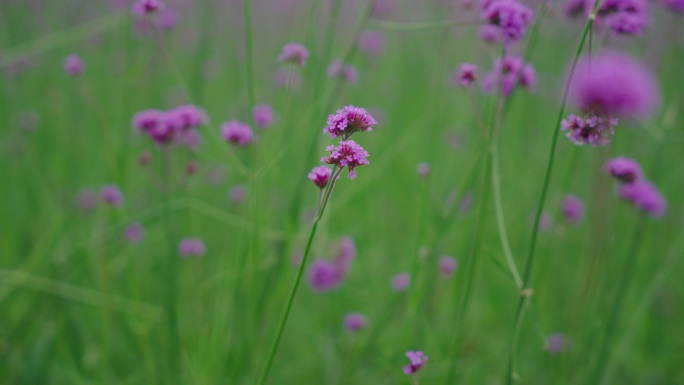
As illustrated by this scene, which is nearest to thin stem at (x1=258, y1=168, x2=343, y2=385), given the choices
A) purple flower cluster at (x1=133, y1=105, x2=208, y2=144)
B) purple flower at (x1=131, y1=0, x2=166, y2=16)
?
purple flower cluster at (x1=133, y1=105, x2=208, y2=144)

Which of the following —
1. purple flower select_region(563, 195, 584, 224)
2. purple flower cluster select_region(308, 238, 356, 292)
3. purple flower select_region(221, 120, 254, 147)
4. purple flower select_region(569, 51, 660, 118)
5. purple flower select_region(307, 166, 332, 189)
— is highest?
purple flower select_region(569, 51, 660, 118)

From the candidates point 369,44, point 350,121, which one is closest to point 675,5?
point 350,121

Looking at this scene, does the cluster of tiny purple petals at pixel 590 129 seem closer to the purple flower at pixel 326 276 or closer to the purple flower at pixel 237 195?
the purple flower at pixel 326 276

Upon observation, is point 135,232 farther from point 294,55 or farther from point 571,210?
point 571,210

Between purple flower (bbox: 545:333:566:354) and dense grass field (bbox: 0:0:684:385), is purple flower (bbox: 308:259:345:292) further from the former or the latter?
purple flower (bbox: 545:333:566:354)

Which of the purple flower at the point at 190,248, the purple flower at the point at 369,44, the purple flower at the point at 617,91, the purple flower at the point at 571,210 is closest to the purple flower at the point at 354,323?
the purple flower at the point at 190,248

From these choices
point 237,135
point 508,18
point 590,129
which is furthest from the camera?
point 237,135

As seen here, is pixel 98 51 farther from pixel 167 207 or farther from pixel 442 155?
pixel 167 207
